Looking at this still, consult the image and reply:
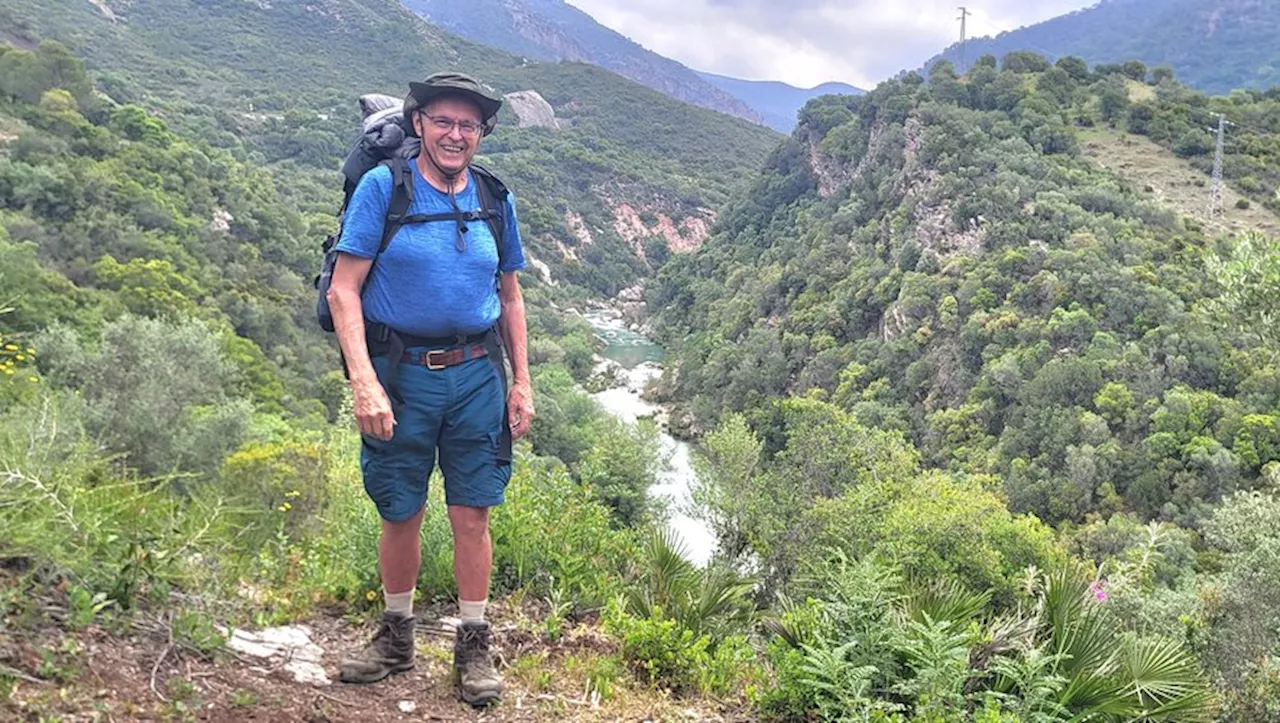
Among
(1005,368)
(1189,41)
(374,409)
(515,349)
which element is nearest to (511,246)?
(515,349)

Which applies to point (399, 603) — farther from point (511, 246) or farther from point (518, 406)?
point (511, 246)

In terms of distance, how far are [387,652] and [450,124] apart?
5.77 feet

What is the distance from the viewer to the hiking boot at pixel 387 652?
2721mm

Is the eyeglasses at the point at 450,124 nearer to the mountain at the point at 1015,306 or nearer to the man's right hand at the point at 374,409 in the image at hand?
the man's right hand at the point at 374,409

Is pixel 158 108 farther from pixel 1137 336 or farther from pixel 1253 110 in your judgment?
pixel 1253 110

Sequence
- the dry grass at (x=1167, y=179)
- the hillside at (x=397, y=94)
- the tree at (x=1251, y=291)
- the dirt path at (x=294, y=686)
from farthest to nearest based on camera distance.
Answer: the hillside at (x=397, y=94), the dry grass at (x=1167, y=179), the tree at (x=1251, y=291), the dirt path at (x=294, y=686)

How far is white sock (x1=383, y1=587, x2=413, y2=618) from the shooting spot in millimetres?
2793

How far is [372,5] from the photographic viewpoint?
120438 mm

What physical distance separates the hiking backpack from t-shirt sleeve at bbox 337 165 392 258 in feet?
0.07

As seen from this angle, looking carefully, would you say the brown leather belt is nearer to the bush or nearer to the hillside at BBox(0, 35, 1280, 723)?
the hillside at BBox(0, 35, 1280, 723)

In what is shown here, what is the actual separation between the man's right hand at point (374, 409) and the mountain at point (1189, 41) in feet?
333

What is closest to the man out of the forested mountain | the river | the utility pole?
the forested mountain

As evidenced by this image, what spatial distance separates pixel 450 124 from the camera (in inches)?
101

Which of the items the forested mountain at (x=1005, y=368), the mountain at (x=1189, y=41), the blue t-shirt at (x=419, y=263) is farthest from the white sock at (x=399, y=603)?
the mountain at (x=1189, y=41)
